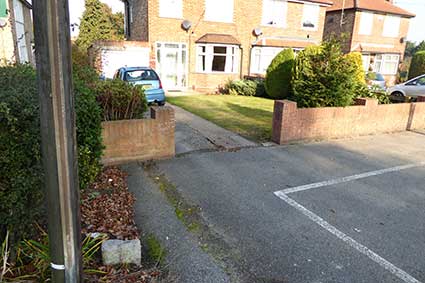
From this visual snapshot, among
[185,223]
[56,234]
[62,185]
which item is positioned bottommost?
[185,223]

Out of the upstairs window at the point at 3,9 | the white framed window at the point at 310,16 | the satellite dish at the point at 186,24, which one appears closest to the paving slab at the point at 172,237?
the upstairs window at the point at 3,9

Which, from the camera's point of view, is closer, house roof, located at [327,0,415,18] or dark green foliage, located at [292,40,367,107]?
dark green foliage, located at [292,40,367,107]

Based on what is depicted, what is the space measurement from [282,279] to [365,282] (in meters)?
0.76

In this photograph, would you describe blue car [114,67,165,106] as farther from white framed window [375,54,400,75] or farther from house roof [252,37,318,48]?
white framed window [375,54,400,75]

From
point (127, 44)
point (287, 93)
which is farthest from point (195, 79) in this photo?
point (287, 93)

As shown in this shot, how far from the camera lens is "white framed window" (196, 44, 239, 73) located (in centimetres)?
1805

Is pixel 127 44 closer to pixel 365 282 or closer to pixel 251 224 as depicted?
pixel 251 224

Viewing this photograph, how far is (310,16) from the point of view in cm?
2102

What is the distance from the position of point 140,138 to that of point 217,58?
1383 cm

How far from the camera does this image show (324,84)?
777 cm

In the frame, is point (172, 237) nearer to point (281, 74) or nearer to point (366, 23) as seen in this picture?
point (281, 74)

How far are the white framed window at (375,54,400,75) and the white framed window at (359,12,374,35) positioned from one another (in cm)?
258

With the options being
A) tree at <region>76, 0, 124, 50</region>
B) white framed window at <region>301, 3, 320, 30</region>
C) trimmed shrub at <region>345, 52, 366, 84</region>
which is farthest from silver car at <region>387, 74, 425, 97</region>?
tree at <region>76, 0, 124, 50</region>

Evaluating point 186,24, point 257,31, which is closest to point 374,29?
point 257,31
